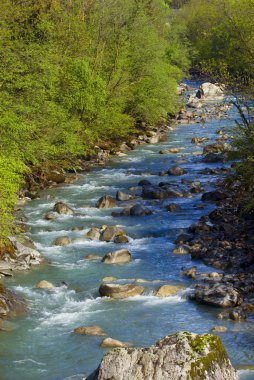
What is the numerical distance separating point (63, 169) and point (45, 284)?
53.0 feet

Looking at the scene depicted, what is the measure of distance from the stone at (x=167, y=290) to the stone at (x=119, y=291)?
19.8 inches

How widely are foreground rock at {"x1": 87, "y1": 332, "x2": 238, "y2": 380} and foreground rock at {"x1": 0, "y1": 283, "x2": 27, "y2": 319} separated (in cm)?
718

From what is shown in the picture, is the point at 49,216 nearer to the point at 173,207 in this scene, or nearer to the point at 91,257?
the point at 91,257

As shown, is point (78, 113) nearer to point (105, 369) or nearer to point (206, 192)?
point (206, 192)

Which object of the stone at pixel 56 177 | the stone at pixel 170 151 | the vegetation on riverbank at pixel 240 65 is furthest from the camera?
the stone at pixel 170 151

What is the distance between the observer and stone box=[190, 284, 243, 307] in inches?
595

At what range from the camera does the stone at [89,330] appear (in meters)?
13.6

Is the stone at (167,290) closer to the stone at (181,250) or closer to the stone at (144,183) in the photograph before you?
the stone at (181,250)

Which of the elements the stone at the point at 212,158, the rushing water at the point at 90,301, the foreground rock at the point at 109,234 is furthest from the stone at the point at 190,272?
the stone at the point at 212,158

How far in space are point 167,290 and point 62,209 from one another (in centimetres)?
955

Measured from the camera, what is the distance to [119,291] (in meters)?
16.0

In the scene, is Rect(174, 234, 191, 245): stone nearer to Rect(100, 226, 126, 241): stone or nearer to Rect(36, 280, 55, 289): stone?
Rect(100, 226, 126, 241): stone

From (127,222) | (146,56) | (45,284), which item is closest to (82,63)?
(146,56)

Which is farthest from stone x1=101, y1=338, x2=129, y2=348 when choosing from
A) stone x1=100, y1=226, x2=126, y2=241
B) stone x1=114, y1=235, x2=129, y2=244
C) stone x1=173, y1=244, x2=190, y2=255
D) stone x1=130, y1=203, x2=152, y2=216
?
stone x1=130, y1=203, x2=152, y2=216
